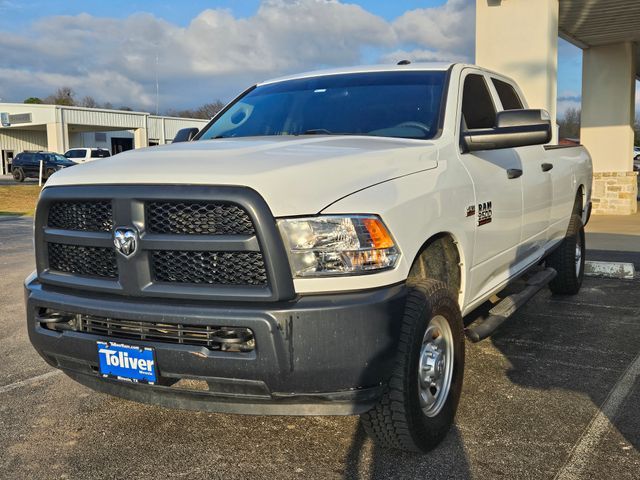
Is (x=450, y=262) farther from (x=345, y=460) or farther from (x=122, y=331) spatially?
(x=122, y=331)

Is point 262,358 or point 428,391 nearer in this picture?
point 262,358

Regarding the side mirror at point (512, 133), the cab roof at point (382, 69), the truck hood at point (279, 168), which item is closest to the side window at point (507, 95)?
the cab roof at point (382, 69)

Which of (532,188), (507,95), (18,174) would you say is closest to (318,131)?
(532,188)

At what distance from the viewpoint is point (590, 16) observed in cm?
1204

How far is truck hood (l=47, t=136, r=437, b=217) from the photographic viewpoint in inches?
101

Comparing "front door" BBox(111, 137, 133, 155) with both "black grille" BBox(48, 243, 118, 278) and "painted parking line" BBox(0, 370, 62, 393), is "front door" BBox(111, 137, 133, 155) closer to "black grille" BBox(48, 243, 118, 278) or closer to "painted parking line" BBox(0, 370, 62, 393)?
"painted parking line" BBox(0, 370, 62, 393)

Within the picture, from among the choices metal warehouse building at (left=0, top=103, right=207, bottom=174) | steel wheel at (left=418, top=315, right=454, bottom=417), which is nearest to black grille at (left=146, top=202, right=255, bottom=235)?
steel wheel at (left=418, top=315, right=454, bottom=417)

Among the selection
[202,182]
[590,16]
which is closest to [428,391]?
[202,182]

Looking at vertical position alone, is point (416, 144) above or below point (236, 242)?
above

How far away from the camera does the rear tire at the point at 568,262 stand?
616 cm

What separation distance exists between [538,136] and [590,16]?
9885 mm

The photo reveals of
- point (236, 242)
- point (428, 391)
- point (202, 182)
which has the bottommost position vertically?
point (428, 391)

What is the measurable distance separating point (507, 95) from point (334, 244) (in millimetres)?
3211

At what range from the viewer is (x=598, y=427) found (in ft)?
10.8
